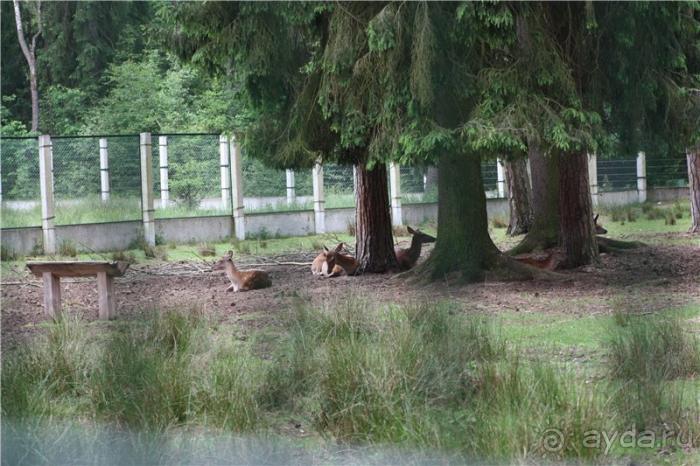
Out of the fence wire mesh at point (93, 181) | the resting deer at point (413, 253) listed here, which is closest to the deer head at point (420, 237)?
the resting deer at point (413, 253)

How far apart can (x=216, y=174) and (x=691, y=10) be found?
10842mm

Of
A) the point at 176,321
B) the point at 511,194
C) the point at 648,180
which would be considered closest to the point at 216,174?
the point at 511,194

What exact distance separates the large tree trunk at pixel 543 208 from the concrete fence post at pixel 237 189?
15.1 feet

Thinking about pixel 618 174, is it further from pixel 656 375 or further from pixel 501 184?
pixel 656 375

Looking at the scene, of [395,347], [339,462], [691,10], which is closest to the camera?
[339,462]

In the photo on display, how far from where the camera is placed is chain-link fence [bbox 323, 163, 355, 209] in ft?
48.1

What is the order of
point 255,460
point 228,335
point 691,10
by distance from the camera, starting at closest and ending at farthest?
point 255,460
point 228,335
point 691,10

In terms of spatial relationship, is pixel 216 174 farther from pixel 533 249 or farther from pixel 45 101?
pixel 45 101

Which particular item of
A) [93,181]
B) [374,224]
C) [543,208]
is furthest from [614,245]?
[93,181]

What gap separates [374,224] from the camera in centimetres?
1098

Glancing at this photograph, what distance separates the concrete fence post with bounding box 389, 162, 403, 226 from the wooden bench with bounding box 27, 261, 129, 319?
5330 mm

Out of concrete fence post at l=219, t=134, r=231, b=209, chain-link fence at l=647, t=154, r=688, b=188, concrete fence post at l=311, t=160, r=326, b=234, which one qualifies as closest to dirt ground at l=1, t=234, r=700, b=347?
concrete fence post at l=311, t=160, r=326, b=234

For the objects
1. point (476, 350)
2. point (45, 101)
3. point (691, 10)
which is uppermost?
point (691, 10)

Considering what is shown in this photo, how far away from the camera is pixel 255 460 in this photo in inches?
135
